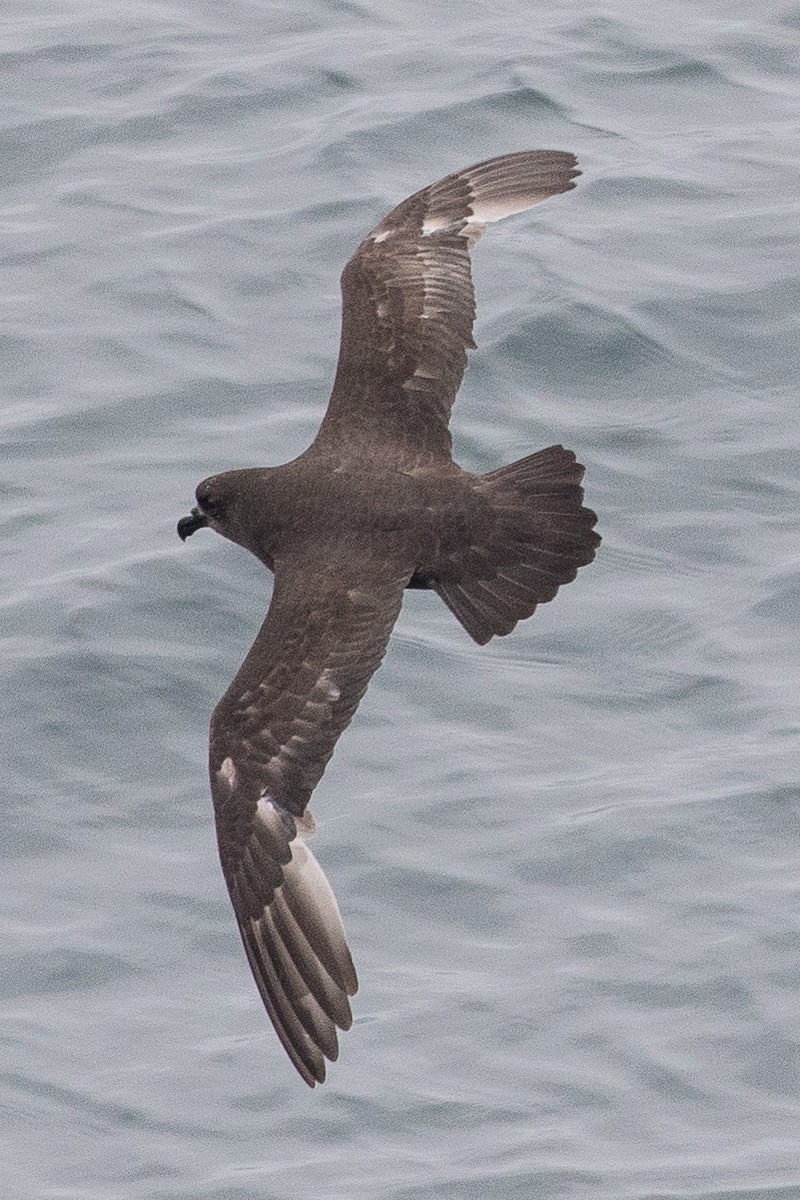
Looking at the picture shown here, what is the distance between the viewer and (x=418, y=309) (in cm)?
945

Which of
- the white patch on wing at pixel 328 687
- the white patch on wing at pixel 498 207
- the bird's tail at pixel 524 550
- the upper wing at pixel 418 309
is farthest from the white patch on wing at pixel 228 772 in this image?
the white patch on wing at pixel 498 207

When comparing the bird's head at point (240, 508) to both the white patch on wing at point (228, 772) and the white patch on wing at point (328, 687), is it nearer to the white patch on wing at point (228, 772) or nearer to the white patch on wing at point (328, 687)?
the white patch on wing at point (328, 687)

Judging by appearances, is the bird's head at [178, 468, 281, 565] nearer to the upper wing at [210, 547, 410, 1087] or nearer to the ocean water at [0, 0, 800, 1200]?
the upper wing at [210, 547, 410, 1087]

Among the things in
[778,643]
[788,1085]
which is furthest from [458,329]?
[788,1085]

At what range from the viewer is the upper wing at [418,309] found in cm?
897

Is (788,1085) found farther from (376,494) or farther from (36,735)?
(36,735)

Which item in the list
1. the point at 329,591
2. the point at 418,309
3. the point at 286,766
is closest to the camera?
the point at 286,766

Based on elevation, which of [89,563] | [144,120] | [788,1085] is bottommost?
[788,1085]

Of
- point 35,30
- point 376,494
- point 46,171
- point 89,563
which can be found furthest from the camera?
point 35,30

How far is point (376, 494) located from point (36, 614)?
273 centimetres

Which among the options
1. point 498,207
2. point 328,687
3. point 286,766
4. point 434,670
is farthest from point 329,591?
point 498,207

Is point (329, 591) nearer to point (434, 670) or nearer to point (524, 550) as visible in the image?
point (524, 550)

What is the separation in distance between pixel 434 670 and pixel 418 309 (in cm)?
159

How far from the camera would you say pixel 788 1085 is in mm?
8984
